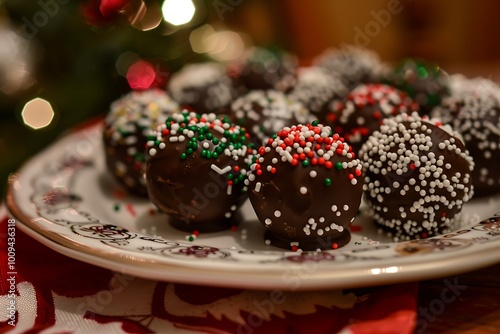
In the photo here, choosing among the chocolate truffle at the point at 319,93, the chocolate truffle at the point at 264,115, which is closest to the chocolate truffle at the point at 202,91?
the chocolate truffle at the point at 319,93

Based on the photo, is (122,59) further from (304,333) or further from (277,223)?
(304,333)

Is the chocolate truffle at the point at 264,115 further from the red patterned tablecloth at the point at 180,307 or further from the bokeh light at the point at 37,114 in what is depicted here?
the bokeh light at the point at 37,114

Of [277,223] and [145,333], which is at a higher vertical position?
[277,223]

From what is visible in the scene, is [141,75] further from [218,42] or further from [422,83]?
[422,83]

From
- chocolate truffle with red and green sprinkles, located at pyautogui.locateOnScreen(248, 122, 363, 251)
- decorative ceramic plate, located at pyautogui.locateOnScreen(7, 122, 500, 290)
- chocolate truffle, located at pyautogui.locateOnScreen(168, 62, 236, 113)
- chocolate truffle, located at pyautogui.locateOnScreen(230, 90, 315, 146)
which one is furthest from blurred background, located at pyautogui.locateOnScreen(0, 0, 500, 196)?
chocolate truffle with red and green sprinkles, located at pyautogui.locateOnScreen(248, 122, 363, 251)

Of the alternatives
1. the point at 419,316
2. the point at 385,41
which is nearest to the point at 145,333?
the point at 419,316

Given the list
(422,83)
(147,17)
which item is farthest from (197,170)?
(147,17)

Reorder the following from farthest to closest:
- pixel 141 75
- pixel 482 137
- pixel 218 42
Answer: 1. pixel 218 42
2. pixel 141 75
3. pixel 482 137
